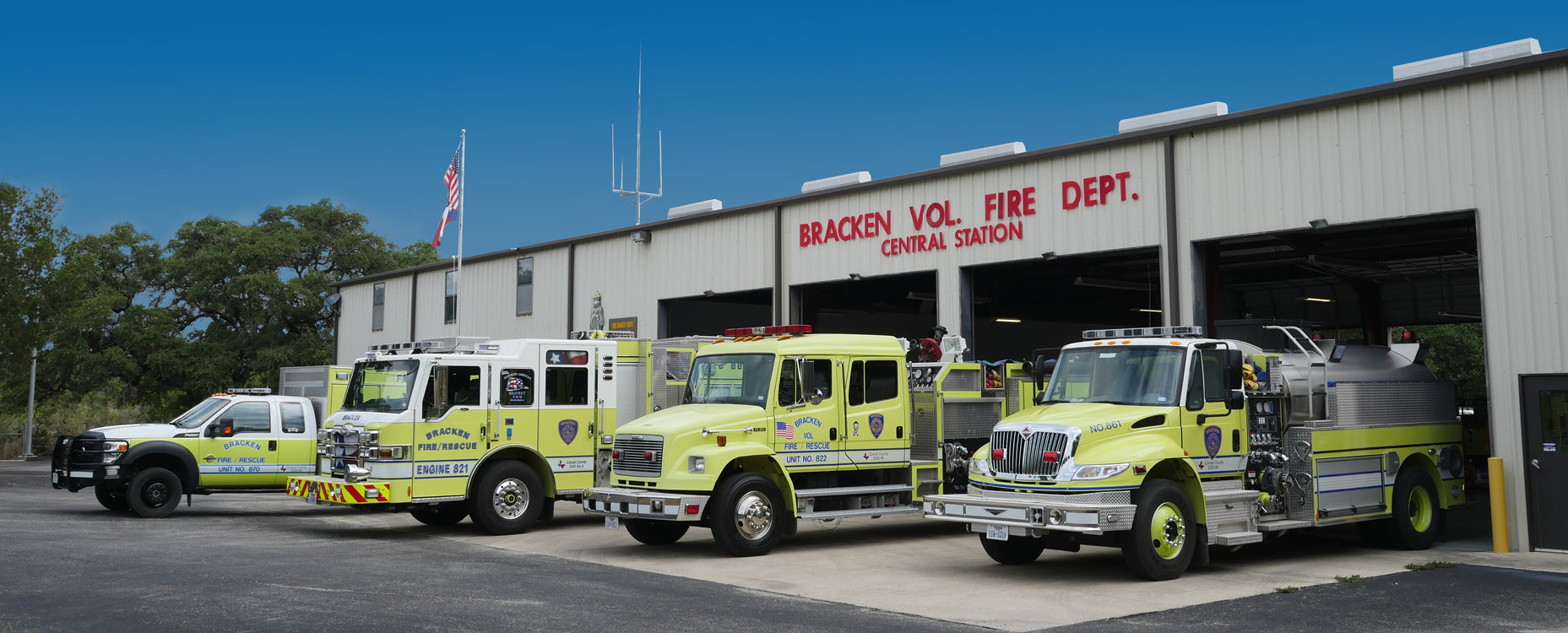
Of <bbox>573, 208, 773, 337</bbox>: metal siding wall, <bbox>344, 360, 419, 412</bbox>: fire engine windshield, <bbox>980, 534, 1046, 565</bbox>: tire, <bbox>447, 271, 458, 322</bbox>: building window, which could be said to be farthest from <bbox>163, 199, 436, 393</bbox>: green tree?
<bbox>980, 534, 1046, 565</bbox>: tire

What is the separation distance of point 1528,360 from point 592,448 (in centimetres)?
1200

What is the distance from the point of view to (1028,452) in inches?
452

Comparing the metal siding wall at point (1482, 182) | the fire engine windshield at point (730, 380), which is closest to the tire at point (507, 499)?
the fire engine windshield at point (730, 380)

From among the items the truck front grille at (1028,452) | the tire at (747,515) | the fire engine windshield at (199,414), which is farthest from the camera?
the fire engine windshield at (199,414)

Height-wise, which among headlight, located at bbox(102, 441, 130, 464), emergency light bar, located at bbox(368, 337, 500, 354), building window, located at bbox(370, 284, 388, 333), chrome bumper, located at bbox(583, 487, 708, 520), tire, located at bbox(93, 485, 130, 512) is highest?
building window, located at bbox(370, 284, 388, 333)

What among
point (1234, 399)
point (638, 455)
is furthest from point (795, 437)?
point (1234, 399)

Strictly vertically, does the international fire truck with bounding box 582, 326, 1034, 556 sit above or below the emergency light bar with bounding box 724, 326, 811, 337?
below

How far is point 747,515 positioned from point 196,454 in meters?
9.69

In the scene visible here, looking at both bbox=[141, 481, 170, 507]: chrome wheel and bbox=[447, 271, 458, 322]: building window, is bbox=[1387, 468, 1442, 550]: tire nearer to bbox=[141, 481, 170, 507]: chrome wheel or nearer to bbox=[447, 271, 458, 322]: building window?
bbox=[141, 481, 170, 507]: chrome wheel

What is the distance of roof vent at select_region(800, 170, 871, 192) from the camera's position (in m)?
21.4

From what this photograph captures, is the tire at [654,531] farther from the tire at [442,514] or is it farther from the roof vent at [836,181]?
the roof vent at [836,181]

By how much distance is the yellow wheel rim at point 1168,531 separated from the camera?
436 inches

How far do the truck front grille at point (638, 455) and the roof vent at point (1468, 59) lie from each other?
10687mm

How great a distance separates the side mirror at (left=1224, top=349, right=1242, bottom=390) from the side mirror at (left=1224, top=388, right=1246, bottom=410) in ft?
0.43
